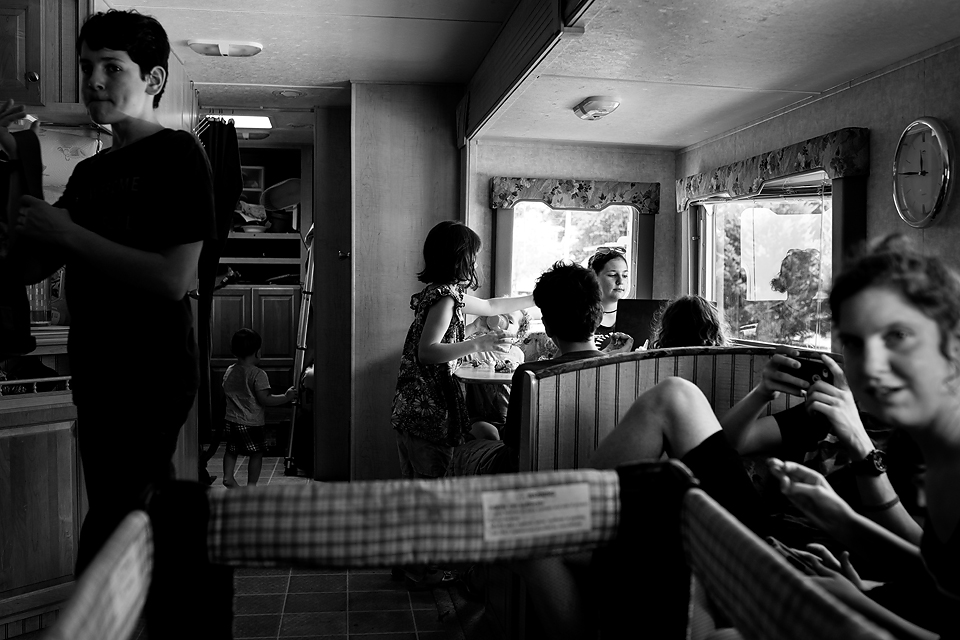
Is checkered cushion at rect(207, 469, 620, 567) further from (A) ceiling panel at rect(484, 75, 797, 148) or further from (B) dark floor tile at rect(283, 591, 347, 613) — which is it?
(A) ceiling panel at rect(484, 75, 797, 148)

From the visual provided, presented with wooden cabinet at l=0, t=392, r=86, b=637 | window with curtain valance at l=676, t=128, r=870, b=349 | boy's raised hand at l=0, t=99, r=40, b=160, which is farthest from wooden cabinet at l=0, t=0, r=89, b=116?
window with curtain valance at l=676, t=128, r=870, b=349

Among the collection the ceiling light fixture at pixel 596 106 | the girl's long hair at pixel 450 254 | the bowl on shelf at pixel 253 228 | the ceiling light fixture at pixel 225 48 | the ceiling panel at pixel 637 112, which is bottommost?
the girl's long hair at pixel 450 254

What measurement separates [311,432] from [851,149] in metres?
3.75

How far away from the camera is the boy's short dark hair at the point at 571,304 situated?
252 centimetres

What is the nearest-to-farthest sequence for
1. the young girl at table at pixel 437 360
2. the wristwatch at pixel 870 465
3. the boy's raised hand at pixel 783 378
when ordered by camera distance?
the wristwatch at pixel 870 465, the boy's raised hand at pixel 783 378, the young girl at table at pixel 437 360

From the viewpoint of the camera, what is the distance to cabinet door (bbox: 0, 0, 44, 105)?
2.91 m

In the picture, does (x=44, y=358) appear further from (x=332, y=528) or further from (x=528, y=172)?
(x=528, y=172)

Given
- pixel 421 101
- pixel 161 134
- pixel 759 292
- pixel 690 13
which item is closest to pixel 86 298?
pixel 161 134

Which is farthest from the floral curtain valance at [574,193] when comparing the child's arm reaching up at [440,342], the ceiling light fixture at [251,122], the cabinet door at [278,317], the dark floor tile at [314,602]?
the dark floor tile at [314,602]

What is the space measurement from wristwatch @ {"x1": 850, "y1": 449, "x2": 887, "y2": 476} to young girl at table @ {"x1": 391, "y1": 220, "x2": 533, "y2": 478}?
1495 mm

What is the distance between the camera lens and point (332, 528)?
793mm

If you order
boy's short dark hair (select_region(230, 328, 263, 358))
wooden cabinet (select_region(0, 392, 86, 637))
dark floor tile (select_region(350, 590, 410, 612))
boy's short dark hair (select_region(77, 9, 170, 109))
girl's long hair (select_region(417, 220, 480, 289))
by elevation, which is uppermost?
boy's short dark hair (select_region(77, 9, 170, 109))

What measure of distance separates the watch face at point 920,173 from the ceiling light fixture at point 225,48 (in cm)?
318

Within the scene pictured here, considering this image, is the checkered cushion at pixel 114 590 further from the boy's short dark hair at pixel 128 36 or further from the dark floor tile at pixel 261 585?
the dark floor tile at pixel 261 585
